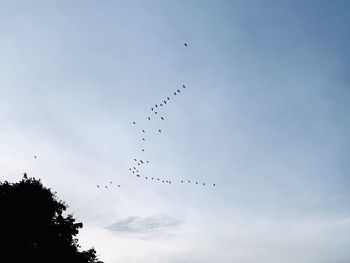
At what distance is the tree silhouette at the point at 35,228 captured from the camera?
38156 mm

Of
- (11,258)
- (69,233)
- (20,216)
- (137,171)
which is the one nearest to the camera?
(11,258)

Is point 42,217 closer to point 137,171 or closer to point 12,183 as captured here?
point 12,183

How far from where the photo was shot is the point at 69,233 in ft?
140

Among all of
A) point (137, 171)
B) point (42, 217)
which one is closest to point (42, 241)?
point (42, 217)

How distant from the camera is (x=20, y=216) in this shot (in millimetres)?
40125

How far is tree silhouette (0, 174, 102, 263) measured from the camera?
38156 mm

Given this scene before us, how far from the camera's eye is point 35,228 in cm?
4022

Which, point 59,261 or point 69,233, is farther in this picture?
point 69,233

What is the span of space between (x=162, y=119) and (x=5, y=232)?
19.7m

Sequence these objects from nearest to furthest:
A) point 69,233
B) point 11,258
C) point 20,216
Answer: point 11,258 → point 20,216 → point 69,233

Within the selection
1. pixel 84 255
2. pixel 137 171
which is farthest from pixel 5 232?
pixel 137 171

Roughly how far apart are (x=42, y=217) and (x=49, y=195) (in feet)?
8.70

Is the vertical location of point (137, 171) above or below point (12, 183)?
above

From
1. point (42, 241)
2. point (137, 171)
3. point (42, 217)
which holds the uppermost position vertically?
point (137, 171)
